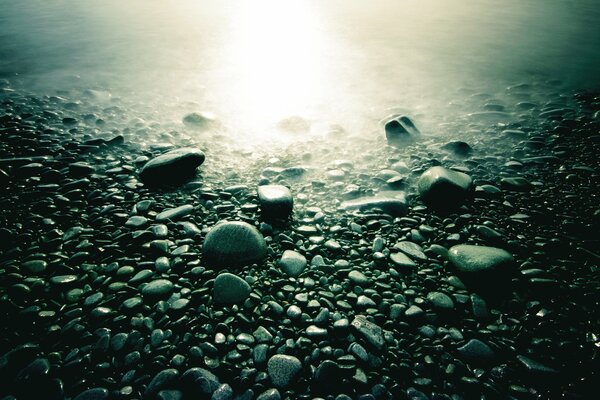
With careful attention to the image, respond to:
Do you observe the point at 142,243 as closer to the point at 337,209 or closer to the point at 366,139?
the point at 337,209

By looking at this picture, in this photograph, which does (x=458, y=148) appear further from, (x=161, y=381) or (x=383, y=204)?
(x=161, y=381)

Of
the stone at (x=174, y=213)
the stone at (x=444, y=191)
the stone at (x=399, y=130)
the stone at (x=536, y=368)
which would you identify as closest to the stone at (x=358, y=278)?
the stone at (x=536, y=368)

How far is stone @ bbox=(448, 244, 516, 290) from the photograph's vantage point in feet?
7.92

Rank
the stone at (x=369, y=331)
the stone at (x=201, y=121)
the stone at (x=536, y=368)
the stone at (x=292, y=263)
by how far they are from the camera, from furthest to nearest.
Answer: the stone at (x=201, y=121)
the stone at (x=292, y=263)
the stone at (x=369, y=331)
the stone at (x=536, y=368)

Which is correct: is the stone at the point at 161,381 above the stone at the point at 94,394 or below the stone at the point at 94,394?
above

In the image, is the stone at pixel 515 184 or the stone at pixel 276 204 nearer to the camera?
the stone at pixel 276 204

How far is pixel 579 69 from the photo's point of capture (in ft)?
23.3

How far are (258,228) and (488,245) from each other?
2.03m

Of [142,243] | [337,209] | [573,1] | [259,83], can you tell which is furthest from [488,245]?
[573,1]

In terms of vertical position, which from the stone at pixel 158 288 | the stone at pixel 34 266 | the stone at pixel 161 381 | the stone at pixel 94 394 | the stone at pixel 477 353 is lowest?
the stone at pixel 94 394

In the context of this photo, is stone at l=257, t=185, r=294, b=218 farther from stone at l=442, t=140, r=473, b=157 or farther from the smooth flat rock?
stone at l=442, t=140, r=473, b=157

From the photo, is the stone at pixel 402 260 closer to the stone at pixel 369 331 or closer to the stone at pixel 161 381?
the stone at pixel 369 331

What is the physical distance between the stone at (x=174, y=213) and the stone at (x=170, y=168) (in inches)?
22.7

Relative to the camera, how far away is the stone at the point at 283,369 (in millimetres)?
1861
